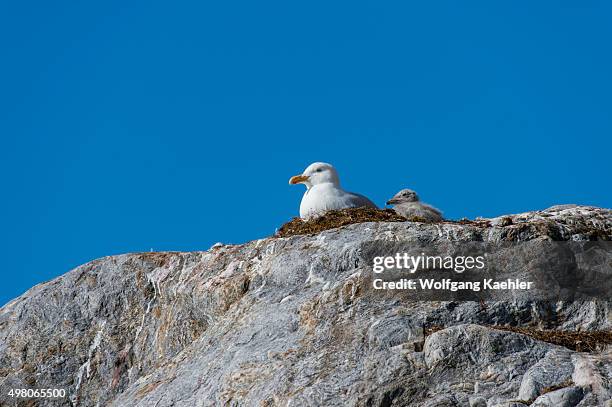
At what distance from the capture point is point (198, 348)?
15.8m

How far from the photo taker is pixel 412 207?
20.1m

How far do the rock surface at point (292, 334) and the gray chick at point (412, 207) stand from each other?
192 cm

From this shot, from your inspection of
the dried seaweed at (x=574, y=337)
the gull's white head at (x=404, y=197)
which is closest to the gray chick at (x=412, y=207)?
the gull's white head at (x=404, y=197)

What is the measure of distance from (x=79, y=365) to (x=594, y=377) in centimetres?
987

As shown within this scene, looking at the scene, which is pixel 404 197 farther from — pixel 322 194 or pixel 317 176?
pixel 322 194

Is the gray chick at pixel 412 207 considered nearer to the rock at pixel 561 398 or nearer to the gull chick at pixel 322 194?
the gull chick at pixel 322 194

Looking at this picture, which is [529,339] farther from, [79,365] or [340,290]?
[79,365]

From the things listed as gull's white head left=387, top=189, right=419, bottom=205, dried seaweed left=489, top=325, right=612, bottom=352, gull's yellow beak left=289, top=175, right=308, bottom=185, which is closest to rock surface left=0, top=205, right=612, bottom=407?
dried seaweed left=489, top=325, right=612, bottom=352

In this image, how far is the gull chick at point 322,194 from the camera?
62.7 ft

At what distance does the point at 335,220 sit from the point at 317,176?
429 centimetres

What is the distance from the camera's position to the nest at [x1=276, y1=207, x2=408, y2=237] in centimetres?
1658

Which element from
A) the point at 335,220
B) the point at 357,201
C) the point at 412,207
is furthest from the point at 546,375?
the point at 412,207

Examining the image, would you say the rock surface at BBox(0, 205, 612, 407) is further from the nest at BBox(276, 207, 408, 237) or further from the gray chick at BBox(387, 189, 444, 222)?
the gray chick at BBox(387, 189, 444, 222)

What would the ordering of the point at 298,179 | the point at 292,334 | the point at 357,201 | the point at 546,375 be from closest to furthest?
1. the point at 546,375
2. the point at 292,334
3. the point at 357,201
4. the point at 298,179
